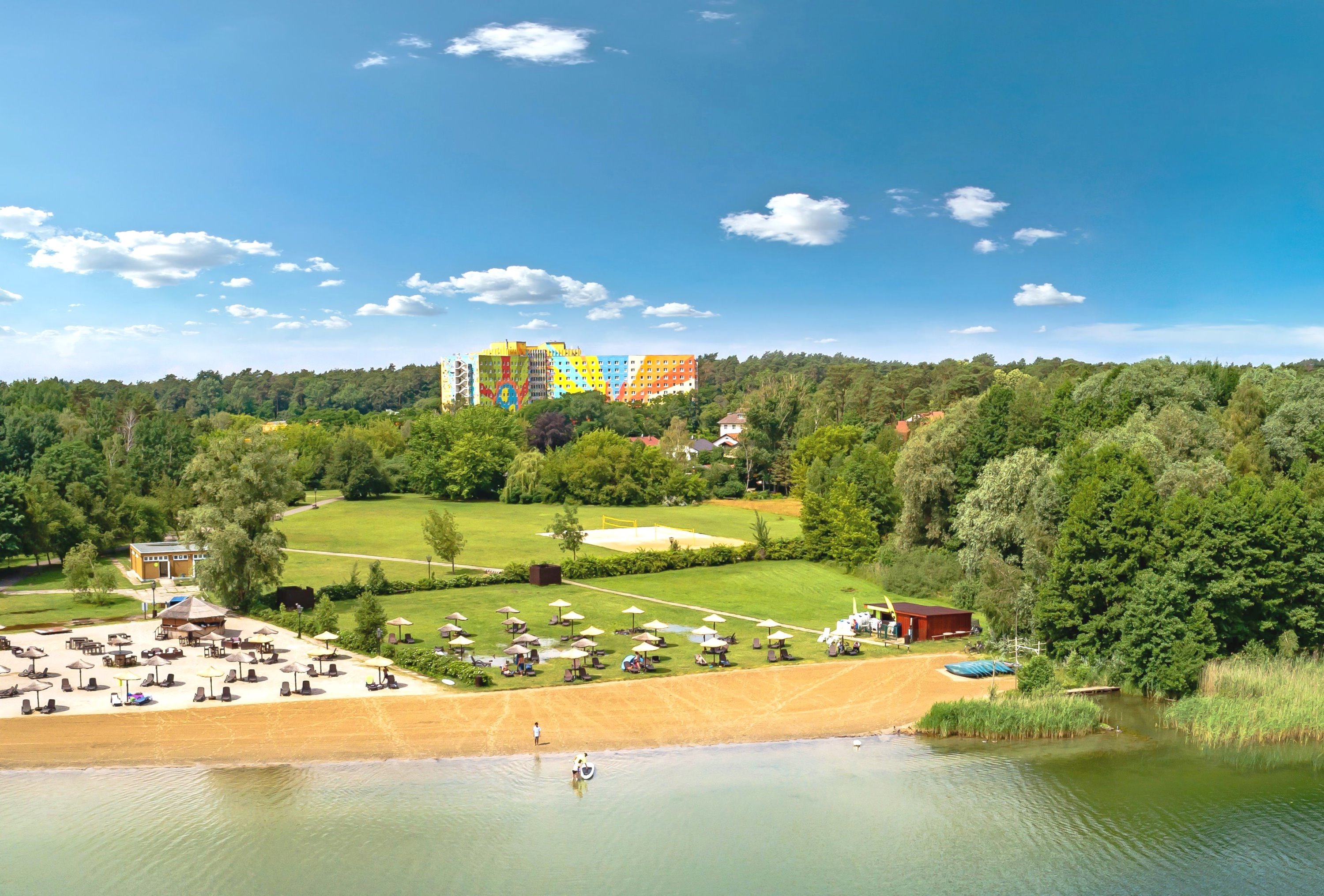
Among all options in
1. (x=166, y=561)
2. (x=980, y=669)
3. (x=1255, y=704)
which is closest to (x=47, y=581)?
(x=166, y=561)

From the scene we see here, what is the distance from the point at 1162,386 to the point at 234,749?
184 ft

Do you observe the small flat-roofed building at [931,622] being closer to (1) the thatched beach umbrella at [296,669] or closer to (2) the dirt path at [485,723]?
(2) the dirt path at [485,723]

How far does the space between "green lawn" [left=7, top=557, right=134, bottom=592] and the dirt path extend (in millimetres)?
26012

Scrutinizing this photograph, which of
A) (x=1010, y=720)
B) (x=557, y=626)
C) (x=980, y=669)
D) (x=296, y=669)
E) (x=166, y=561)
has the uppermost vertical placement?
(x=166, y=561)

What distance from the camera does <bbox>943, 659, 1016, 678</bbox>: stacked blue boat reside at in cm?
3750

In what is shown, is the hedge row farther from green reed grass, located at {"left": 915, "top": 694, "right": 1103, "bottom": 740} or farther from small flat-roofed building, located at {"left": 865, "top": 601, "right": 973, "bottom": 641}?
green reed grass, located at {"left": 915, "top": 694, "right": 1103, "bottom": 740}

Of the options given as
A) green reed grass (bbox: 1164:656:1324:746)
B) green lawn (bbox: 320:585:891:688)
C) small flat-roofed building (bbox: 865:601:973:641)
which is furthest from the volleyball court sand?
green reed grass (bbox: 1164:656:1324:746)

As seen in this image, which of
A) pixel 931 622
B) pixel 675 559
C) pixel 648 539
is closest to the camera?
pixel 931 622

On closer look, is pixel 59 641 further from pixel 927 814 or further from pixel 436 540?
pixel 927 814

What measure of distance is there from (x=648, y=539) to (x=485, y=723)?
1736 inches

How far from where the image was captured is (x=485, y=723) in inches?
1244

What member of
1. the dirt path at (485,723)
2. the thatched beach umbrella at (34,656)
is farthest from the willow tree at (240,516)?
the dirt path at (485,723)

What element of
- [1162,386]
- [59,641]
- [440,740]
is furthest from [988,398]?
[59,641]

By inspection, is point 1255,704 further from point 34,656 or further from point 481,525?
point 481,525
